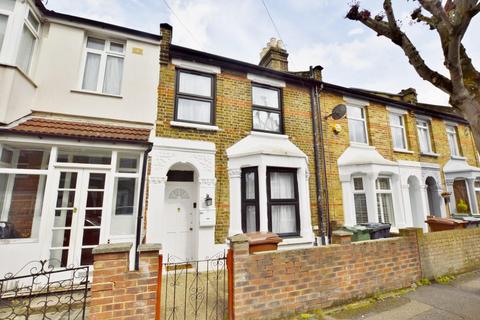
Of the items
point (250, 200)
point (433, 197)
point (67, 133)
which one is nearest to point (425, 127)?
point (433, 197)

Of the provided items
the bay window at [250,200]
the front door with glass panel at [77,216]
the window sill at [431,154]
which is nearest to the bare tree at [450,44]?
the bay window at [250,200]

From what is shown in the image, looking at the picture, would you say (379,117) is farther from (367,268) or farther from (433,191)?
(367,268)

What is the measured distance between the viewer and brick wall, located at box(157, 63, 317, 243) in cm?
633

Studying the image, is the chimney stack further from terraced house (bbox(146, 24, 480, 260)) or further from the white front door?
the white front door

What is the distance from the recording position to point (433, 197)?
10.4 meters

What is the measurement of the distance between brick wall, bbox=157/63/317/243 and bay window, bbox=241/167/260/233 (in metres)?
0.54

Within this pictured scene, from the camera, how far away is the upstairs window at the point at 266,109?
7.51 m

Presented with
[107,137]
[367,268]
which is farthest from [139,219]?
[367,268]

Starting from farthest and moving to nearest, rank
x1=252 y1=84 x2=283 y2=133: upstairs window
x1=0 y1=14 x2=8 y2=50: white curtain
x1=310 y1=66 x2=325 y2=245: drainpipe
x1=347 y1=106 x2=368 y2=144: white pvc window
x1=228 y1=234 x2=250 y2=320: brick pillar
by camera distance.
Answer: x1=347 y1=106 x2=368 y2=144: white pvc window → x1=252 y1=84 x2=283 y2=133: upstairs window → x1=310 y1=66 x2=325 y2=245: drainpipe → x1=0 y1=14 x2=8 y2=50: white curtain → x1=228 y1=234 x2=250 y2=320: brick pillar

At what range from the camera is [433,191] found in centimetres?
1043

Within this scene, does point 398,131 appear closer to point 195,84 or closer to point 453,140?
point 453,140

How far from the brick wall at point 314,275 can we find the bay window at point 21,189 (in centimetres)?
460

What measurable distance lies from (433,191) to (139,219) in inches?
484

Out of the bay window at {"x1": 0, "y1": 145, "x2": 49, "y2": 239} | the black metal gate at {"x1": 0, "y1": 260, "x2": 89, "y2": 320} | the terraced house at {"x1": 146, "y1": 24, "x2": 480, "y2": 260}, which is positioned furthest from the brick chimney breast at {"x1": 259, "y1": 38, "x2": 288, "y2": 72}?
the black metal gate at {"x1": 0, "y1": 260, "x2": 89, "y2": 320}
